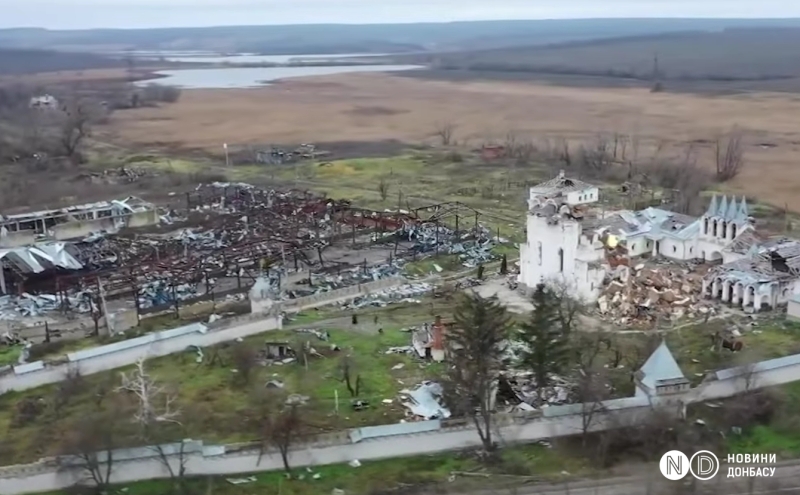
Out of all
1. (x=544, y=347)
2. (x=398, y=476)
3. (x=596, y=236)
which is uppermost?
(x=596, y=236)

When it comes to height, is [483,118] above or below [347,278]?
above

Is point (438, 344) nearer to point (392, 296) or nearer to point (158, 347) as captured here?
point (392, 296)

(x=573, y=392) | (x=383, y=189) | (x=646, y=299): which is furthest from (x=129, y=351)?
(x=383, y=189)

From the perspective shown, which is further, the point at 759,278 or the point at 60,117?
the point at 60,117

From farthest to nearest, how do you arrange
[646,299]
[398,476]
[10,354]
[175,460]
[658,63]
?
[658,63]
[646,299]
[10,354]
[398,476]
[175,460]

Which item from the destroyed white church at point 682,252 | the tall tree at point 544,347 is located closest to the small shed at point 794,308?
the destroyed white church at point 682,252

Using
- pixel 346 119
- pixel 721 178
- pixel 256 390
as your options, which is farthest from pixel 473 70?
pixel 256 390

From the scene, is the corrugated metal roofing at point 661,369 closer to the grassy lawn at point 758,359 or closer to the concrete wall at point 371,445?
the concrete wall at point 371,445
